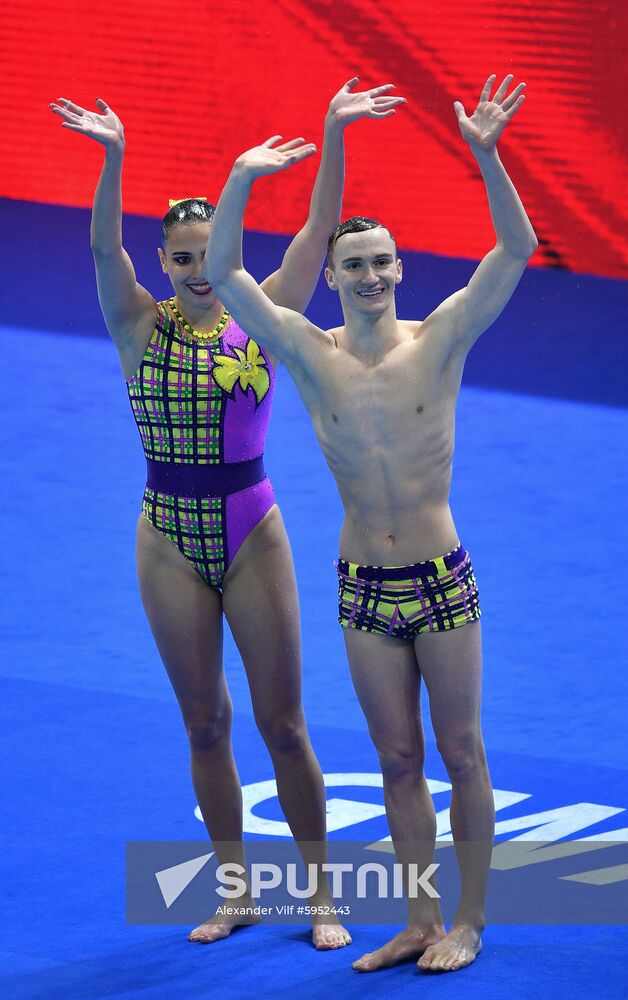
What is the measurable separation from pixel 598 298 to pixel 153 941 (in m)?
7.00

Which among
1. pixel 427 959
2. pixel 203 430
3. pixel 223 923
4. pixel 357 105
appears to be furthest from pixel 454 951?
pixel 357 105

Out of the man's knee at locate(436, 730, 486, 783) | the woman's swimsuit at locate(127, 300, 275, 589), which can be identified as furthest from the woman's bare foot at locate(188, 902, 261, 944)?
the woman's swimsuit at locate(127, 300, 275, 589)

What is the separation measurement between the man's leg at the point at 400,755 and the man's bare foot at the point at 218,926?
0.48 m

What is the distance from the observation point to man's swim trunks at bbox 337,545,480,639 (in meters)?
4.54

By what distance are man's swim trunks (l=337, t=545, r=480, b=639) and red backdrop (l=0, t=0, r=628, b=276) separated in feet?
22.2

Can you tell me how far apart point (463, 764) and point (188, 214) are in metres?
1.70

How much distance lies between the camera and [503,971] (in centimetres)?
460

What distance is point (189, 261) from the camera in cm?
487

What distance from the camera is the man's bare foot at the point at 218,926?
4.96 metres

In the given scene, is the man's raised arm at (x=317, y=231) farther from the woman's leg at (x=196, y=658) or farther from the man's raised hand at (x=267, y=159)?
the woman's leg at (x=196, y=658)

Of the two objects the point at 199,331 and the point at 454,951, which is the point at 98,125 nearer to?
the point at 199,331

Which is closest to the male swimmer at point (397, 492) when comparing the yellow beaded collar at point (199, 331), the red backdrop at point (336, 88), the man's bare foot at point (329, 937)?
the man's bare foot at point (329, 937)

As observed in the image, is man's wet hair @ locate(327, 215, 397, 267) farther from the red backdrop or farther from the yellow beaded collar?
the red backdrop

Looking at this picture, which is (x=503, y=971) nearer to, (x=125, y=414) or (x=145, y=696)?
(x=145, y=696)
